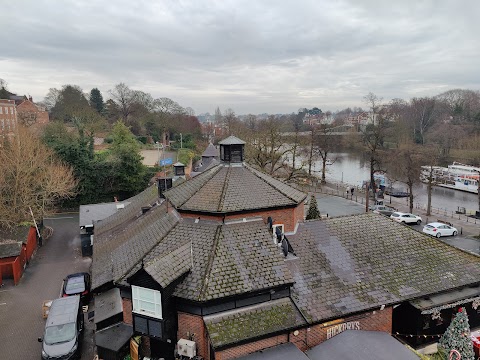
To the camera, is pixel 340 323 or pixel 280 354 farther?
pixel 340 323

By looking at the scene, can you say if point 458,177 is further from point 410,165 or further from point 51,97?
point 51,97

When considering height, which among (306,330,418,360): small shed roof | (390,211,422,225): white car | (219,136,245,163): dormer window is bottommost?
(390,211,422,225): white car

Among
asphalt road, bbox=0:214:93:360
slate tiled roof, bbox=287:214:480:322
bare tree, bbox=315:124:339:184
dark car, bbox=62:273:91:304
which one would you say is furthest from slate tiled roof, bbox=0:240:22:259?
bare tree, bbox=315:124:339:184

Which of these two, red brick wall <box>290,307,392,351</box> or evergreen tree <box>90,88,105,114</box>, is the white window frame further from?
evergreen tree <box>90,88,105,114</box>

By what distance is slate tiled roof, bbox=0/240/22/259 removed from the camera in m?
21.0

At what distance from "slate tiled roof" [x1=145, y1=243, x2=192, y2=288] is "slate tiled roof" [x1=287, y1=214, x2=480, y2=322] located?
4.02 meters

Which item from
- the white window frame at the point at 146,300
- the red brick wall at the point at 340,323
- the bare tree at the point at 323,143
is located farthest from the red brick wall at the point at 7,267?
the bare tree at the point at 323,143

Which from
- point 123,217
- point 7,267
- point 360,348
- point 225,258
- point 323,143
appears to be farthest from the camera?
point 323,143

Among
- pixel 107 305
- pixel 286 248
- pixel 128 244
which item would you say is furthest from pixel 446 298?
pixel 107 305

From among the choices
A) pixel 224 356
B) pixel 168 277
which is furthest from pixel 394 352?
pixel 168 277

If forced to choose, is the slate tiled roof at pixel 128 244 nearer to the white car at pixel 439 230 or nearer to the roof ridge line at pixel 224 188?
the roof ridge line at pixel 224 188

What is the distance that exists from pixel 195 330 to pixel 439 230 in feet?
81.4

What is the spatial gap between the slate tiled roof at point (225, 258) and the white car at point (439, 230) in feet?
68.8

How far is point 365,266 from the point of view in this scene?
14211 mm
